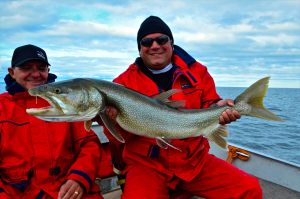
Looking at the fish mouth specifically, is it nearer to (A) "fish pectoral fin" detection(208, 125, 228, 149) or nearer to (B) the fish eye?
(B) the fish eye

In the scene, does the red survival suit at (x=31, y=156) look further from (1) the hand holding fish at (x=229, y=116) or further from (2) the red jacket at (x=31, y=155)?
(1) the hand holding fish at (x=229, y=116)

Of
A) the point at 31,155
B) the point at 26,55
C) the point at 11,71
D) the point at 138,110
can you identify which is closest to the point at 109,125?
the point at 138,110

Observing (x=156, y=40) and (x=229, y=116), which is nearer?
(x=229, y=116)

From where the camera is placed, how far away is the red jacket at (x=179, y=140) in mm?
4566

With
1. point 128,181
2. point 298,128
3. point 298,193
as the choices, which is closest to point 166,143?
point 128,181

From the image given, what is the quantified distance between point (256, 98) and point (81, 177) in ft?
7.95

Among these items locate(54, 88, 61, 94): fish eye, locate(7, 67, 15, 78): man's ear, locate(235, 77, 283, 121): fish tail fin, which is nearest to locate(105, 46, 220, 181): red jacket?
locate(235, 77, 283, 121): fish tail fin

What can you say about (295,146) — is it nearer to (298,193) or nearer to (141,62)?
(298,193)

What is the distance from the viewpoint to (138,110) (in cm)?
400

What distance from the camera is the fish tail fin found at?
4164 mm

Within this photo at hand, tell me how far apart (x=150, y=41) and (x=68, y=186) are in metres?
2.36

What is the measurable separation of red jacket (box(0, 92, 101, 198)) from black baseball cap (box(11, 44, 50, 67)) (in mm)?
438

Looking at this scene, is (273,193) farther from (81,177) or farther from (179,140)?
(81,177)

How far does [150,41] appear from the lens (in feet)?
16.1
